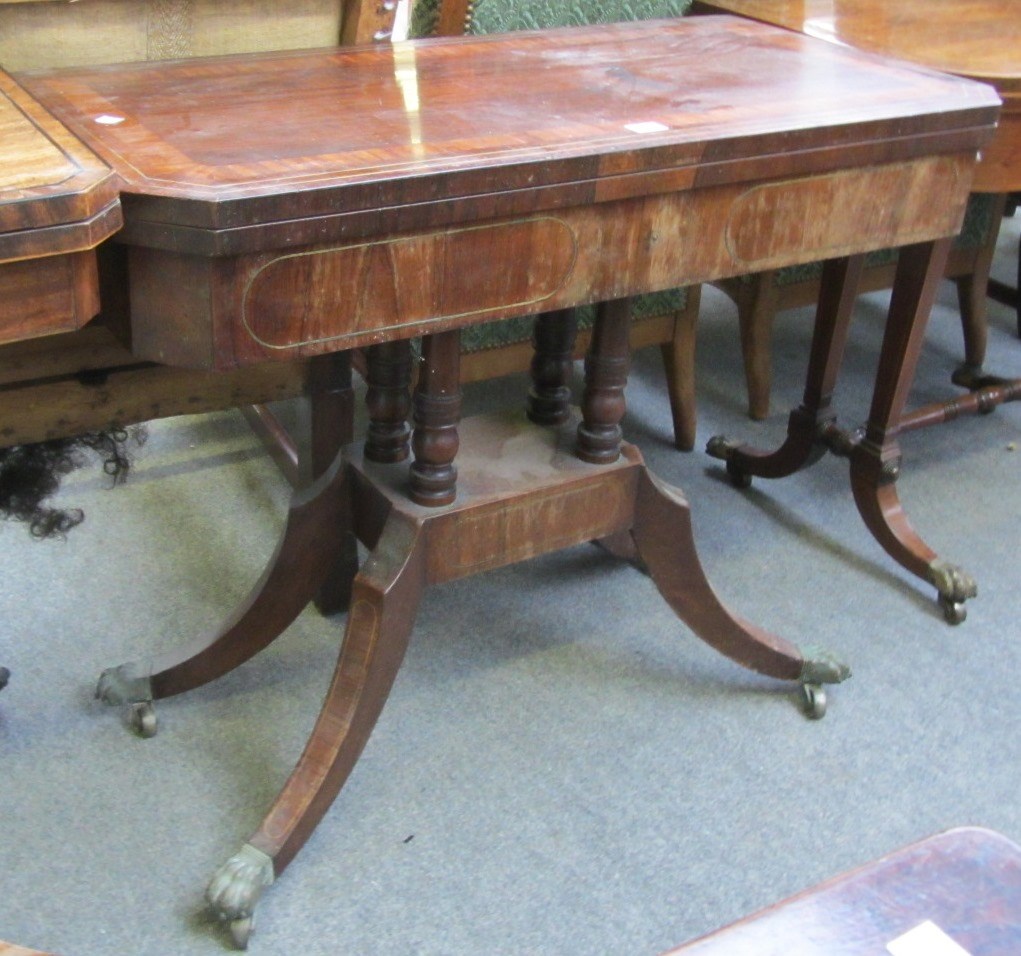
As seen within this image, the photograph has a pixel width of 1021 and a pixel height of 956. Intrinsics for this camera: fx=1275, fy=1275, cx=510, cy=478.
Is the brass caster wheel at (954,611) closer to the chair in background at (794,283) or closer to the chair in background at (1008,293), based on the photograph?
the chair in background at (794,283)

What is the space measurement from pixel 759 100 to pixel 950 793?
37.4 inches

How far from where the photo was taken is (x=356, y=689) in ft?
5.08

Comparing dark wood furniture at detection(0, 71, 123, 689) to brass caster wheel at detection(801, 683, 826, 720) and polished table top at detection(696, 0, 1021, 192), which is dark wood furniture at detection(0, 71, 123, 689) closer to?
brass caster wheel at detection(801, 683, 826, 720)

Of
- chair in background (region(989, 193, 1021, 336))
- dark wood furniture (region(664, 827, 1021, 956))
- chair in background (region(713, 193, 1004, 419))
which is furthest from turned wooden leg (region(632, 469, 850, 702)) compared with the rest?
chair in background (region(989, 193, 1021, 336))

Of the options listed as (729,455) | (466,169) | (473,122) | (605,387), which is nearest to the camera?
(466,169)

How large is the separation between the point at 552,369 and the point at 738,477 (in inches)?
31.4

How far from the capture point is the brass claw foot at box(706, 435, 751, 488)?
7.94 ft

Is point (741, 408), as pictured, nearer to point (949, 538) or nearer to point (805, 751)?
Result: point (949, 538)

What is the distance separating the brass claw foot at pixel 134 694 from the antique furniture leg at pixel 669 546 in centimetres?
68

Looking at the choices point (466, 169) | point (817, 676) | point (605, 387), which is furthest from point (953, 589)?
point (466, 169)

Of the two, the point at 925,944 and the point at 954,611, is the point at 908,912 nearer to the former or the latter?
the point at 925,944

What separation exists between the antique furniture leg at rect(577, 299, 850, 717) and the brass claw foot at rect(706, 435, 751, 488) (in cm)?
63

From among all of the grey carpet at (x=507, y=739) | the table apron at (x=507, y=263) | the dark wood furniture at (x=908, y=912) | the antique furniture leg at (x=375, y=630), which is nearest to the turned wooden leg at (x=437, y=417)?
the antique furniture leg at (x=375, y=630)

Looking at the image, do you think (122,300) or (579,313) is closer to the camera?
(122,300)
